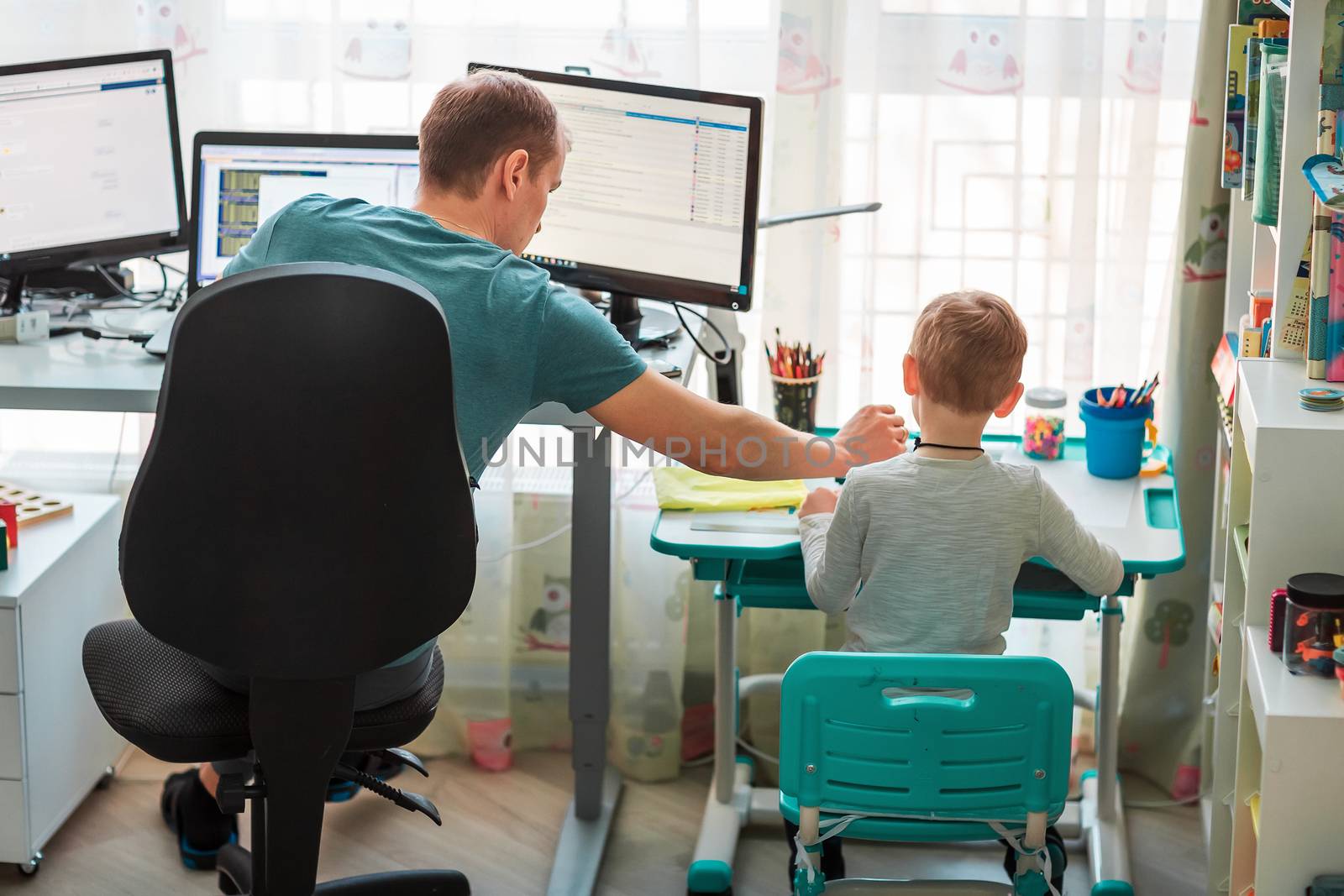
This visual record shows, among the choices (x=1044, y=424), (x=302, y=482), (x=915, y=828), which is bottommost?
(x=915, y=828)

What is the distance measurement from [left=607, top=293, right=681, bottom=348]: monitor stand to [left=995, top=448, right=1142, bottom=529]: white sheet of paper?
0.53 metres

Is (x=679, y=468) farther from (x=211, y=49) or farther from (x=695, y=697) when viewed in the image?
(x=211, y=49)

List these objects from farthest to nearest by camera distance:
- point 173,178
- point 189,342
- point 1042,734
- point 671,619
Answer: point 671,619 < point 173,178 < point 1042,734 < point 189,342

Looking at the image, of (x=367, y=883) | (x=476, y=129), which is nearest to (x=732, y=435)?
(x=476, y=129)

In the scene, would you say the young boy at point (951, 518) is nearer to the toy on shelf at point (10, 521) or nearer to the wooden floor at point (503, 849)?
the wooden floor at point (503, 849)

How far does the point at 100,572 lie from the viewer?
7.93ft

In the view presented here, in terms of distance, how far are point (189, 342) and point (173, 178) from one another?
3.94 ft

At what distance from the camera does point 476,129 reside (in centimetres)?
169

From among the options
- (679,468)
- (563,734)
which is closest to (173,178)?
(679,468)

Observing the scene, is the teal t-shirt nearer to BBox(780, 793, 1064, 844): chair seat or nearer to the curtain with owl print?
BBox(780, 793, 1064, 844): chair seat

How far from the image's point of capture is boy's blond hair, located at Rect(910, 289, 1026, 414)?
1.72m

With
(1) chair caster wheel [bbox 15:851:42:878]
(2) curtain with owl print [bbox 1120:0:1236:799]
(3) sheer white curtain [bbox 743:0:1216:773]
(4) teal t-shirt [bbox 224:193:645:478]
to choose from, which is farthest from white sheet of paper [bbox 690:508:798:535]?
(1) chair caster wheel [bbox 15:851:42:878]

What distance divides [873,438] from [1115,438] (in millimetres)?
523

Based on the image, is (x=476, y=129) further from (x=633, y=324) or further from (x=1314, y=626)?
(x=1314, y=626)
